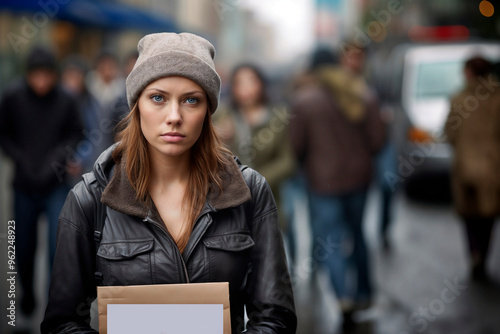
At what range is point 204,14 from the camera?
8.45 m

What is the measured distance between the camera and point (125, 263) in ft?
5.35

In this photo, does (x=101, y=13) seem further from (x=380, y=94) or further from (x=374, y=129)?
(x=374, y=129)

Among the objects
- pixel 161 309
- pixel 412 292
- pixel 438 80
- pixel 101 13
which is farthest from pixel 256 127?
pixel 101 13

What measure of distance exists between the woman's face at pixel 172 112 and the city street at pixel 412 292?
2061mm

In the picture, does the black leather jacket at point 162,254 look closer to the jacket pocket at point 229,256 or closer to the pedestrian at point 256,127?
the jacket pocket at point 229,256

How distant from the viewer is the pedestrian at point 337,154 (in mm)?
4609

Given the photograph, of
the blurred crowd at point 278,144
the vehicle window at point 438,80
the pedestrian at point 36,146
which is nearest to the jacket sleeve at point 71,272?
the blurred crowd at point 278,144

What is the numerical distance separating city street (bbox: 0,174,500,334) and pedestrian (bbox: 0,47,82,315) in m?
0.45

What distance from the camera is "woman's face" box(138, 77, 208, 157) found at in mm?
1597

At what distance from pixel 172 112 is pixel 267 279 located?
48 centimetres

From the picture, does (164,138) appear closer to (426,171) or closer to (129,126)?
(129,126)

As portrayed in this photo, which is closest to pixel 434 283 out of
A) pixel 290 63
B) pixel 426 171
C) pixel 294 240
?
pixel 294 240

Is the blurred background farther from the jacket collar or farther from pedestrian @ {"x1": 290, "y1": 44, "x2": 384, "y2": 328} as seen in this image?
the jacket collar

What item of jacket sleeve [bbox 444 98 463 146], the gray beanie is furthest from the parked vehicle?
the gray beanie
